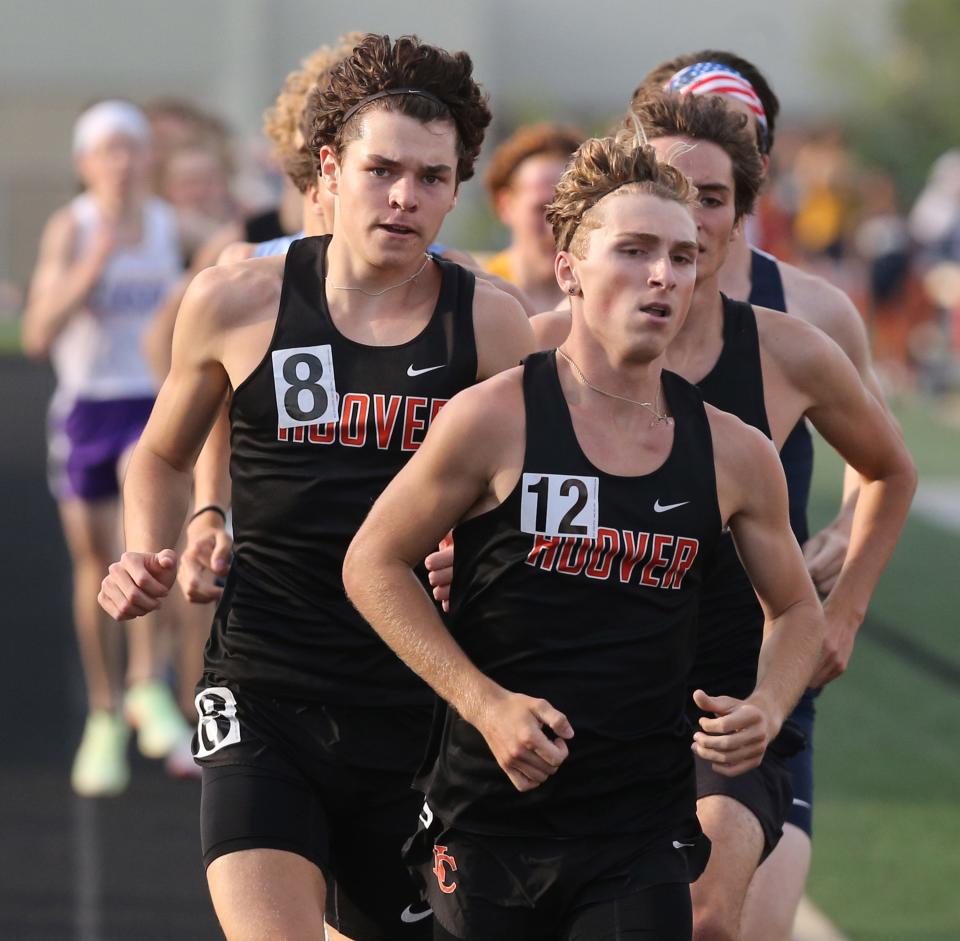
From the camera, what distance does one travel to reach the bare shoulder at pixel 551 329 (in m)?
4.40

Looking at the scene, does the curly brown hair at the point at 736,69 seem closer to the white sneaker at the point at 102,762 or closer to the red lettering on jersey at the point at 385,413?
the red lettering on jersey at the point at 385,413

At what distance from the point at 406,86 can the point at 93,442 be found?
16.0 ft

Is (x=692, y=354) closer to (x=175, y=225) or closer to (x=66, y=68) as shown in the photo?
(x=175, y=225)

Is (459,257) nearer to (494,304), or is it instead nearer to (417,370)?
(494,304)

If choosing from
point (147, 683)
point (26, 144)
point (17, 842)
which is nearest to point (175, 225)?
point (147, 683)

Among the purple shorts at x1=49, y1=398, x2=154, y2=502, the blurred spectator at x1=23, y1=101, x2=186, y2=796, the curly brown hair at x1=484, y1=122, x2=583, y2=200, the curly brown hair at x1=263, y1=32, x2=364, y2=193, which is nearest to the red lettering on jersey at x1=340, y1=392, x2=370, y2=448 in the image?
the curly brown hair at x1=263, y1=32, x2=364, y2=193

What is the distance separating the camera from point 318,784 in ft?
13.4

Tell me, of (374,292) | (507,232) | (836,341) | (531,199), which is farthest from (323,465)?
(507,232)

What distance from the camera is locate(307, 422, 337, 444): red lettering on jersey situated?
403cm

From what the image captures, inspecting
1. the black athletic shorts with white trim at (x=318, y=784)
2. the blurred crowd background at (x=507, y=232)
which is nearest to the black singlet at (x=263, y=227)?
the blurred crowd background at (x=507, y=232)

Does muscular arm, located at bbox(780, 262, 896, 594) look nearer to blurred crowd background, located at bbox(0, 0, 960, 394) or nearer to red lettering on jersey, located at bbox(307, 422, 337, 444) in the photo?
red lettering on jersey, located at bbox(307, 422, 337, 444)

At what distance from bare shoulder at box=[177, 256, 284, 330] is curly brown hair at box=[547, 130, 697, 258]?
2.39 ft

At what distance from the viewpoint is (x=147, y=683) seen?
8.68 metres

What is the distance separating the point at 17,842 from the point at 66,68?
41.8 m
